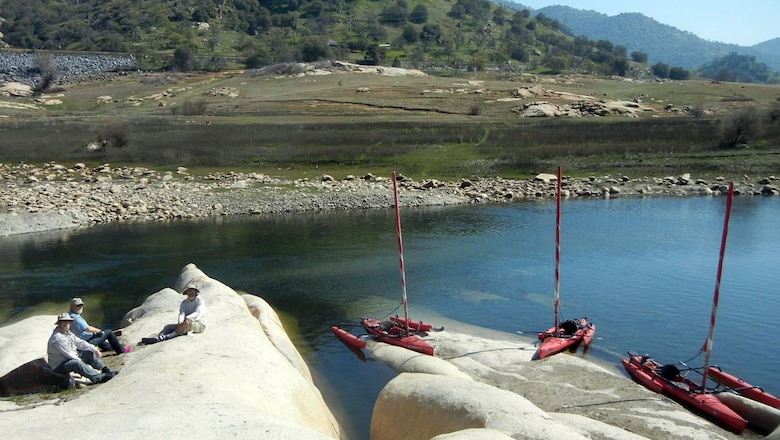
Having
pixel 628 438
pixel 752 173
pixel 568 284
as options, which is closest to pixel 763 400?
pixel 628 438

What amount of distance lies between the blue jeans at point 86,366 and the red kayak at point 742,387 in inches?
772

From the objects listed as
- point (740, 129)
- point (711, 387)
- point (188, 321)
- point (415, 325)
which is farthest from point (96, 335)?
point (740, 129)

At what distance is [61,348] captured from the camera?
1809cm

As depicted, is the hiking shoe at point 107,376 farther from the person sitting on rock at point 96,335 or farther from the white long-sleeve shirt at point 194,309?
the white long-sleeve shirt at point 194,309

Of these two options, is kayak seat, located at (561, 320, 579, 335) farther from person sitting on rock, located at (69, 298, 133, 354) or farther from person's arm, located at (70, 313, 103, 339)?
person's arm, located at (70, 313, 103, 339)

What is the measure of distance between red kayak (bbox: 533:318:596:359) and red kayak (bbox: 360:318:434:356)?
171 inches

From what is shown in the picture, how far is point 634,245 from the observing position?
147ft

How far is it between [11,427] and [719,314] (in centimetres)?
2911

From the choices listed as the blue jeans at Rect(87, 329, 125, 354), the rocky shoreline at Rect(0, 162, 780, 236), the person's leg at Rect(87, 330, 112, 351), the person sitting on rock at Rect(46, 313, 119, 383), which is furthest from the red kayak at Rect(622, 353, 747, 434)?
the rocky shoreline at Rect(0, 162, 780, 236)

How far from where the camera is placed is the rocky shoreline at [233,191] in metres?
56.0

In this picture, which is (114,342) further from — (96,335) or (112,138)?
(112,138)

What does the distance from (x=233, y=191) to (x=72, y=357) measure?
1785 inches

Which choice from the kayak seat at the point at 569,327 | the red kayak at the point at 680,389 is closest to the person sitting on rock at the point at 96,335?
the kayak seat at the point at 569,327

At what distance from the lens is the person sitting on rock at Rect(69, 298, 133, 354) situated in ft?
68.9
